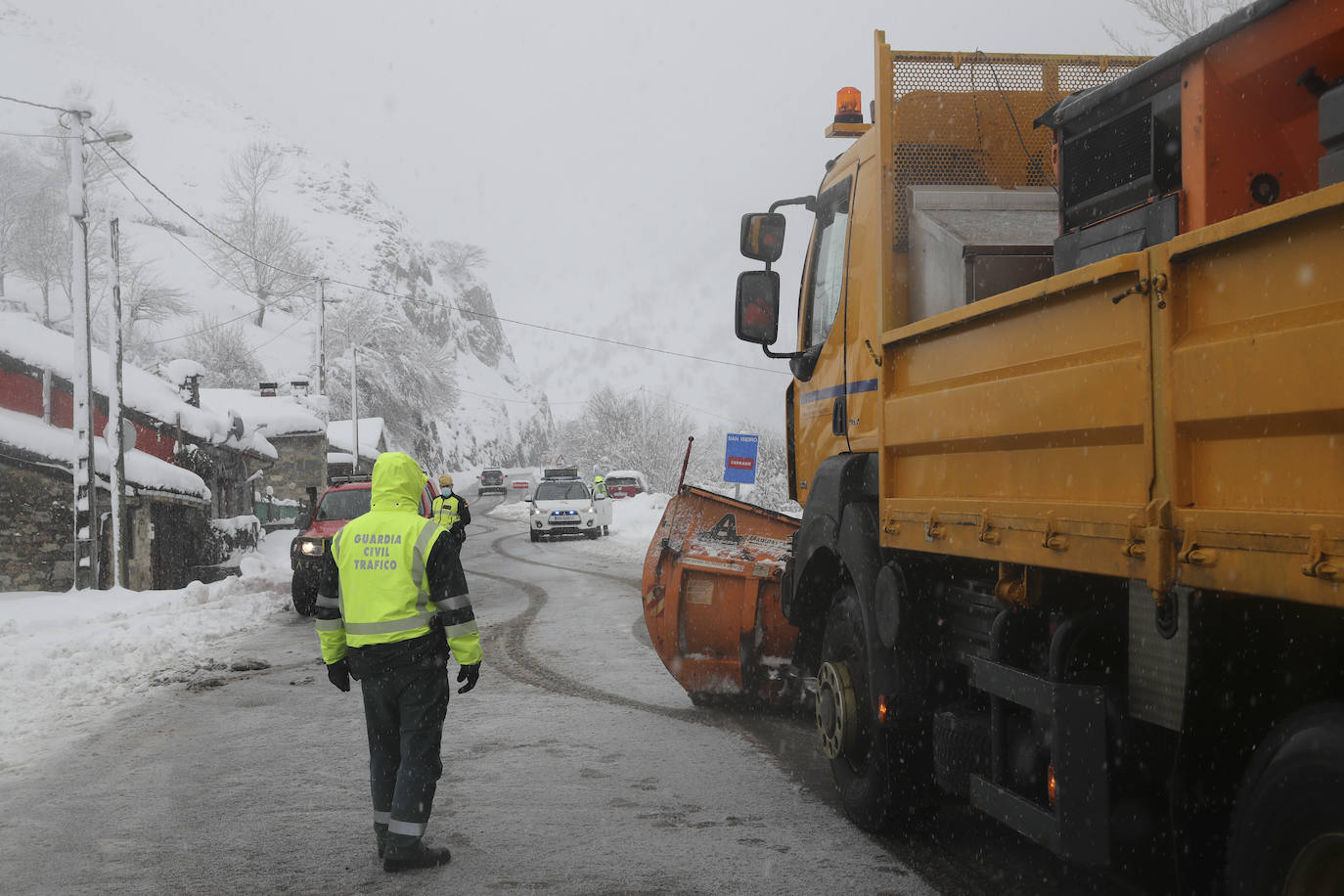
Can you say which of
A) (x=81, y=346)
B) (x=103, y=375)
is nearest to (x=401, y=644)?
(x=81, y=346)

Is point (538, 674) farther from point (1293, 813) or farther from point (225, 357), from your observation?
point (225, 357)

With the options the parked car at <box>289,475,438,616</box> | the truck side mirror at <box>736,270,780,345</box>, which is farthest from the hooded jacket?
the parked car at <box>289,475,438,616</box>

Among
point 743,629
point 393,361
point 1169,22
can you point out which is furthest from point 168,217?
point 743,629

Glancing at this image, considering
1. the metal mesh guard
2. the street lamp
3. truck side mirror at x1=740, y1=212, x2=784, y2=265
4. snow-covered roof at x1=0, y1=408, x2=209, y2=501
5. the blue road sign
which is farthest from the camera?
the blue road sign

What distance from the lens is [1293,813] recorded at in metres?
2.51

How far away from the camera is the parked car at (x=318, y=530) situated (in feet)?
49.8

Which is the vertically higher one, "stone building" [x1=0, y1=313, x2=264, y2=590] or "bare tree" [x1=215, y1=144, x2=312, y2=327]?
"bare tree" [x1=215, y1=144, x2=312, y2=327]

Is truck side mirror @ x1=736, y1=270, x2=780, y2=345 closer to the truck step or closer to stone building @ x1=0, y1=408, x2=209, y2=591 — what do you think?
the truck step

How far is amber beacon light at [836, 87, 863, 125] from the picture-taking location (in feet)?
20.5

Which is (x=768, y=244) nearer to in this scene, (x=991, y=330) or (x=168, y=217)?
(x=991, y=330)

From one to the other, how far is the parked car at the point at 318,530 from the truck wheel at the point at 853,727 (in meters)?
9.20

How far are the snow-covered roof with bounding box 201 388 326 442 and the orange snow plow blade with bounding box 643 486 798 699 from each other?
107 ft

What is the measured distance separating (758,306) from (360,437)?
48.7m

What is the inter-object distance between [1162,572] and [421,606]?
127 inches
